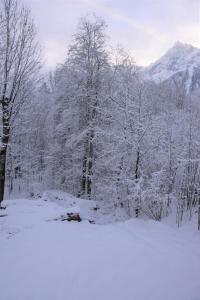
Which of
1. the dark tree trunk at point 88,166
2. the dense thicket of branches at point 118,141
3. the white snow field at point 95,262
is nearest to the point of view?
the white snow field at point 95,262

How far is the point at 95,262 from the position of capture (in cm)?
493

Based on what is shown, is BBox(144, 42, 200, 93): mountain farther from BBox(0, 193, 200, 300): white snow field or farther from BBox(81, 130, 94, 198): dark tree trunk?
BBox(0, 193, 200, 300): white snow field

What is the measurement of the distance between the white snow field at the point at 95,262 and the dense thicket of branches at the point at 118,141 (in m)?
2.49

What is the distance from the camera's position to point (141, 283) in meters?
4.34

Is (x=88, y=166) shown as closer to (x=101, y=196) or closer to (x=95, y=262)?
(x=101, y=196)

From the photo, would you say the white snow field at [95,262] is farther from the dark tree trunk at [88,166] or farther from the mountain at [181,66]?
the mountain at [181,66]

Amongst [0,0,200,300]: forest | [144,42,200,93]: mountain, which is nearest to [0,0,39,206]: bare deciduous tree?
[0,0,200,300]: forest

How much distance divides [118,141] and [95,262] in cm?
662

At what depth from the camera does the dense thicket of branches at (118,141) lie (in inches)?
396

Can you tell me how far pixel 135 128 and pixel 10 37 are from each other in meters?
6.27

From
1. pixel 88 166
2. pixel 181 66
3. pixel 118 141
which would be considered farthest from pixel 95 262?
pixel 181 66

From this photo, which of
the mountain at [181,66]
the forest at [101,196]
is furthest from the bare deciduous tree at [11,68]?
the mountain at [181,66]

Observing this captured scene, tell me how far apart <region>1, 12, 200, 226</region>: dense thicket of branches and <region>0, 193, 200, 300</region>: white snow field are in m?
2.49

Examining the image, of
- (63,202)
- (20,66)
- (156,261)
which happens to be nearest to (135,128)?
(63,202)
